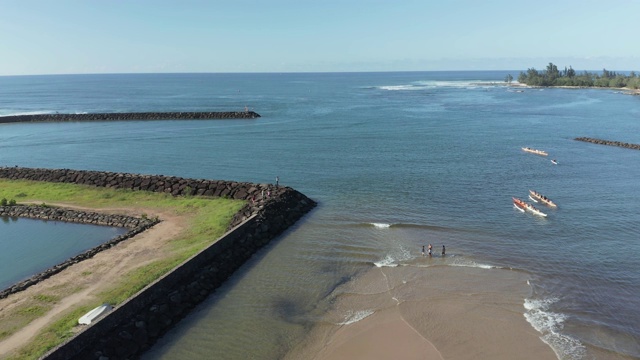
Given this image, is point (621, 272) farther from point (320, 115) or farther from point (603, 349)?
point (320, 115)

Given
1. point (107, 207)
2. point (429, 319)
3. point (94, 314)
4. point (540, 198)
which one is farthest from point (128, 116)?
point (429, 319)

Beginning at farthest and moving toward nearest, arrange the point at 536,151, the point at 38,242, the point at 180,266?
the point at 536,151 → the point at 38,242 → the point at 180,266

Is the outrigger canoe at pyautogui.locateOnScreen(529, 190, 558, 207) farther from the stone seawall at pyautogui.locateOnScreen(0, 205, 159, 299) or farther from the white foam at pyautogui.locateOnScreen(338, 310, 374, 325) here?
the stone seawall at pyautogui.locateOnScreen(0, 205, 159, 299)

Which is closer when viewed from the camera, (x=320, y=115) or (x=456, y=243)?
(x=456, y=243)

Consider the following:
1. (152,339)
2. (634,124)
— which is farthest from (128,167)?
(634,124)

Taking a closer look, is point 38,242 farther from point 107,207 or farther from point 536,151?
point 536,151

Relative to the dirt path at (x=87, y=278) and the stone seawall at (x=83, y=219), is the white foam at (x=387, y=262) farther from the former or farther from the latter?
the stone seawall at (x=83, y=219)
